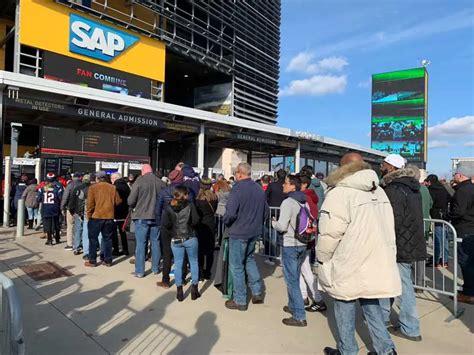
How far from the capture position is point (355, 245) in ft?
10.7

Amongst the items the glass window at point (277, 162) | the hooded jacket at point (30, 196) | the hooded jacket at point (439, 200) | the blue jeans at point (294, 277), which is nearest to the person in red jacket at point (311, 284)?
the blue jeans at point (294, 277)

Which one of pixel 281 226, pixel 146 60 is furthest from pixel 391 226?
pixel 146 60

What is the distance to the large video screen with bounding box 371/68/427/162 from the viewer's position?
50750mm

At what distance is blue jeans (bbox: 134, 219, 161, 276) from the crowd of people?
0.06ft

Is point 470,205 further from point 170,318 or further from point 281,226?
point 170,318

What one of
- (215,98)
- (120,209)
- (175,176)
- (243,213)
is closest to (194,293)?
(243,213)

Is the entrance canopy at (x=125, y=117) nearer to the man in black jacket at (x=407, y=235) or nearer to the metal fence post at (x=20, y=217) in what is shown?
the metal fence post at (x=20, y=217)

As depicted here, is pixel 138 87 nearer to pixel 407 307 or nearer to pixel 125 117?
pixel 125 117

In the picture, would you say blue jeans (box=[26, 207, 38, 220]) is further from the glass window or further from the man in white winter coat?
the glass window

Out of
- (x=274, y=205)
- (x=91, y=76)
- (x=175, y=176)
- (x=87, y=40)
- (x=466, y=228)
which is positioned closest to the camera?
(x=466, y=228)

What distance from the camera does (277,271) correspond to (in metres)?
7.65

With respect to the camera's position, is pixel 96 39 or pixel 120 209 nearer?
pixel 120 209

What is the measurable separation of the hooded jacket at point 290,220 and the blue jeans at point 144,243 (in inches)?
113

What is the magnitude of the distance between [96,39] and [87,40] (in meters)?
0.58
